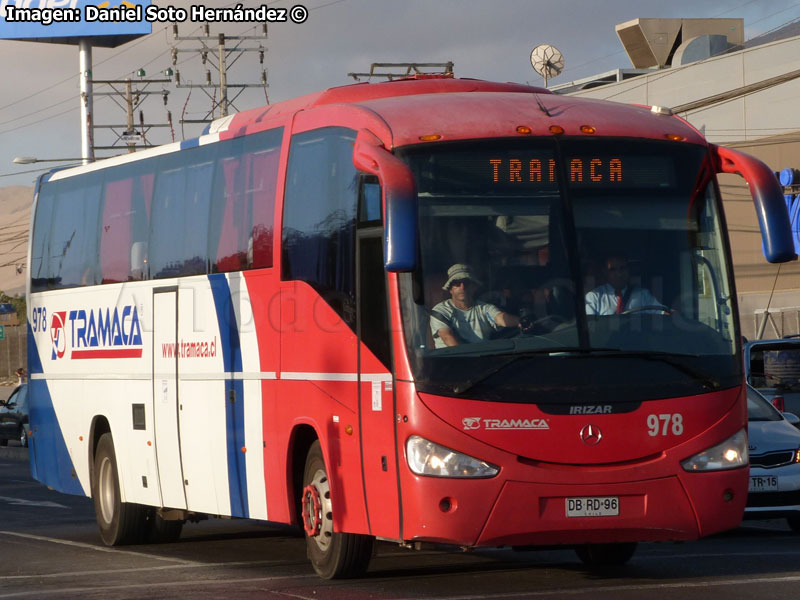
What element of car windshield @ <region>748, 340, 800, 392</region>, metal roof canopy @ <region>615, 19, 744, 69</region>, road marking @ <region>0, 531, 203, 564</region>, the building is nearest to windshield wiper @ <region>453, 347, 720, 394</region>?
road marking @ <region>0, 531, 203, 564</region>

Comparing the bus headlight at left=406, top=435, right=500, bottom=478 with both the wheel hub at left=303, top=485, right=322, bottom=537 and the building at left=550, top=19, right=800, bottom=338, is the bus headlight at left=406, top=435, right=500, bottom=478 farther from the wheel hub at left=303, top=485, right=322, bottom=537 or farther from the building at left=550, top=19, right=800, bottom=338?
the building at left=550, top=19, right=800, bottom=338

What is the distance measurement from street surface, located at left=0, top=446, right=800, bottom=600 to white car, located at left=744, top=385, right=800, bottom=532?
0.30 m

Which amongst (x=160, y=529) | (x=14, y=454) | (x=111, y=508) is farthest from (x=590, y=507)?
(x=14, y=454)

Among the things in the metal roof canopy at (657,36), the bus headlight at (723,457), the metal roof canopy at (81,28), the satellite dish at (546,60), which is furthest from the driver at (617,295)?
the metal roof canopy at (657,36)

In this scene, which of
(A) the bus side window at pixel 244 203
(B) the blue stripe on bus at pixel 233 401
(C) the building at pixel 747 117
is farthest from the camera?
(C) the building at pixel 747 117

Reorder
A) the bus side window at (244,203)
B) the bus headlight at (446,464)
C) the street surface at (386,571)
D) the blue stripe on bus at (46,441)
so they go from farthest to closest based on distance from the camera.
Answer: the blue stripe on bus at (46,441) → the bus side window at (244,203) → the street surface at (386,571) → the bus headlight at (446,464)

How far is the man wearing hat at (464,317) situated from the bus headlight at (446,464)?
0.66 metres

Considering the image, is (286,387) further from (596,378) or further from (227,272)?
(596,378)

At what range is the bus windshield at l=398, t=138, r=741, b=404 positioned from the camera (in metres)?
10.0

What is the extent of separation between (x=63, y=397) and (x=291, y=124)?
6001 mm

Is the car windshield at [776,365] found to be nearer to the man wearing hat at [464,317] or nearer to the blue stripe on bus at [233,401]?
the blue stripe on bus at [233,401]

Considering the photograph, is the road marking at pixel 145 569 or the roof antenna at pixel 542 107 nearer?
the roof antenna at pixel 542 107

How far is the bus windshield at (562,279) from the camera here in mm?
10008

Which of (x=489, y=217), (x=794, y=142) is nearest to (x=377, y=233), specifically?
(x=489, y=217)
